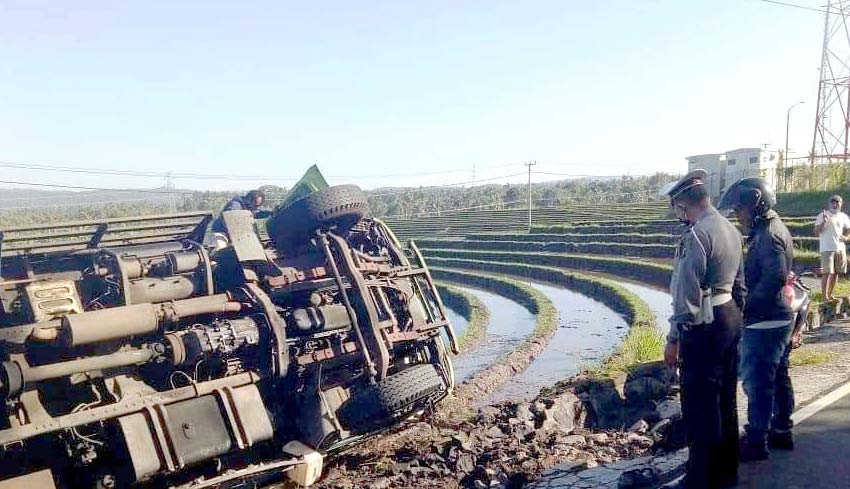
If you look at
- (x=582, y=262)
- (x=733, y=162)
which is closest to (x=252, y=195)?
(x=582, y=262)

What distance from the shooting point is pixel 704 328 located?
11.7 feet

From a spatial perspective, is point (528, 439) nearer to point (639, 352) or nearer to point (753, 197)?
point (753, 197)

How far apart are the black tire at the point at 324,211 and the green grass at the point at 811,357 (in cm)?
468

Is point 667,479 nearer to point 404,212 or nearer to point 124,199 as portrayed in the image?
point 404,212

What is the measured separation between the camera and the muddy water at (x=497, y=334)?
39.0ft

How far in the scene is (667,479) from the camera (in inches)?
160

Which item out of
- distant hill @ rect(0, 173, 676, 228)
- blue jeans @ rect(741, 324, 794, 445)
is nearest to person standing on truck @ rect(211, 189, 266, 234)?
blue jeans @ rect(741, 324, 794, 445)

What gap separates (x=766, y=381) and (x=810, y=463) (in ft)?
1.68

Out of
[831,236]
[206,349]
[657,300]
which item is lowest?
[657,300]

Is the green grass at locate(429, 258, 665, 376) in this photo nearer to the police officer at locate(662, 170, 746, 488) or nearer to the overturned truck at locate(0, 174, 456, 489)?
the overturned truck at locate(0, 174, 456, 489)

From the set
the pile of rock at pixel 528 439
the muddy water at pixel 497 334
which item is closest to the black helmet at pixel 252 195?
the pile of rock at pixel 528 439

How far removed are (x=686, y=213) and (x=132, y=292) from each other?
13.6 feet

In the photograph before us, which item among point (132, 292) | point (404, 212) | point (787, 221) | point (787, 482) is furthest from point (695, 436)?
point (404, 212)

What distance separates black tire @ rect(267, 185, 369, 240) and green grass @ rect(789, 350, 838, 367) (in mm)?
4683
